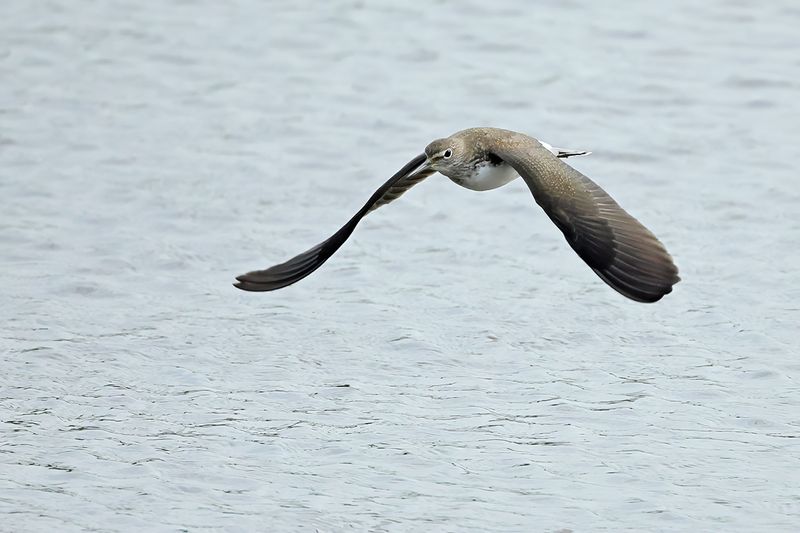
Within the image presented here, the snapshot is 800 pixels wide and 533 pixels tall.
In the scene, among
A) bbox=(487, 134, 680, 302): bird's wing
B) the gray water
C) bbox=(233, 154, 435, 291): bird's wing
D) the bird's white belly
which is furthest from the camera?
the bird's white belly

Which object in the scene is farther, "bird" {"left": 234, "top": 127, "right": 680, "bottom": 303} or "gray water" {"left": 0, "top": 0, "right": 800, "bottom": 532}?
"gray water" {"left": 0, "top": 0, "right": 800, "bottom": 532}

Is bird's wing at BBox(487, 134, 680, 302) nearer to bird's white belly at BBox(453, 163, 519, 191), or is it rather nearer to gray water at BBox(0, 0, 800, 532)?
bird's white belly at BBox(453, 163, 519, 191)

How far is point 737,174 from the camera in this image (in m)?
12.6

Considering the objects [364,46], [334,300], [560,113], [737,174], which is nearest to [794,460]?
[334,300]

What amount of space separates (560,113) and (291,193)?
2.61 m

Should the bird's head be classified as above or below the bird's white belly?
above

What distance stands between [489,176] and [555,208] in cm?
108

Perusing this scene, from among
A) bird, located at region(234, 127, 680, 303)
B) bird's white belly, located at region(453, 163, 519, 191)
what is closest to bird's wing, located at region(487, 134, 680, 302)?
bird, located at region(234, 127, 680, 303)

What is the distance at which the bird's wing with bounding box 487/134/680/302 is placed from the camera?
7.62m

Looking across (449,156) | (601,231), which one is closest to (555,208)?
(601,231)

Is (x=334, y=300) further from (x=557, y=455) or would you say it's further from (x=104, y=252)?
(x=557, y=455)

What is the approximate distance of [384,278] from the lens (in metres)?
11.2

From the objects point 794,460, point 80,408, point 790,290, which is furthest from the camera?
point 790,290

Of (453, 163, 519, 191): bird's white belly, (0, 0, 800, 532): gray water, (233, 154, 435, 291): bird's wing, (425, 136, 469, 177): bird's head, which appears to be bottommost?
(0, 0, 800, 532): gray water
